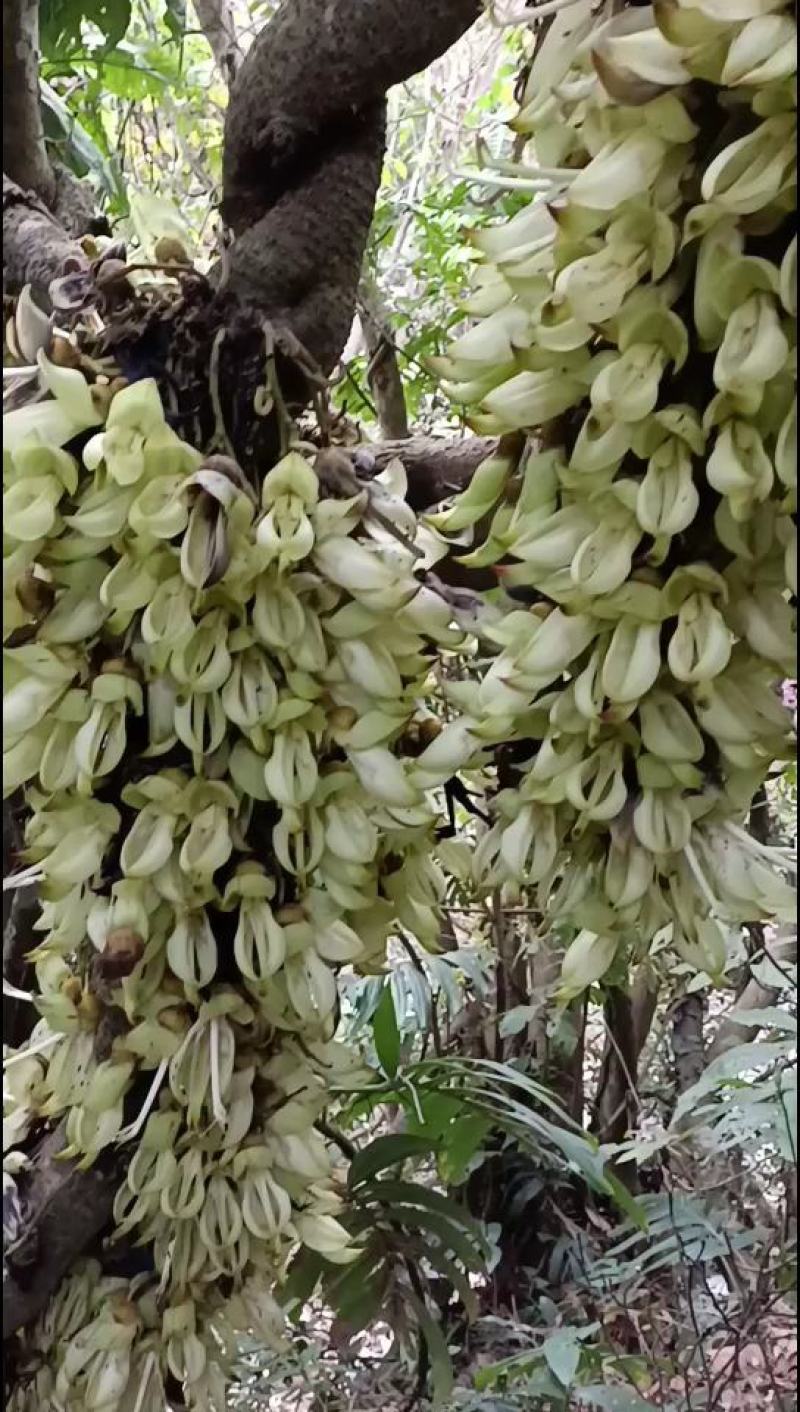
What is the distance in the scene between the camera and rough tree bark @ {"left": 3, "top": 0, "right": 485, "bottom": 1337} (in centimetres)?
51

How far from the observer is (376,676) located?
0.48 metres

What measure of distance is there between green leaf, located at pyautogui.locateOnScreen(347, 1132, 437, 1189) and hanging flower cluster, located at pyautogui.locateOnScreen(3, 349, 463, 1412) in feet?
0.85

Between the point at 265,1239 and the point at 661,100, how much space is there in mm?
500

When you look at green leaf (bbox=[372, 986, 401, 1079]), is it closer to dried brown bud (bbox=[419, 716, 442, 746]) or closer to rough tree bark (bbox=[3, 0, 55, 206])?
dried brown bud (bbox=[419, 716, 442, 746])

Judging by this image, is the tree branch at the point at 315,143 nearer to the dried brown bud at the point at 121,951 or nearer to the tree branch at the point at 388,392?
the dried brown bud at the point at 121,951

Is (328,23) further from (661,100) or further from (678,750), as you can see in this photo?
(678,750)

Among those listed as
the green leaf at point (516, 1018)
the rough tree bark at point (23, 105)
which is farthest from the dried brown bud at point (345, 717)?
the green leaf at point (516, 1018)

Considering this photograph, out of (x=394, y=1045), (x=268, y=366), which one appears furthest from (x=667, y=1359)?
(x=268, y=366)

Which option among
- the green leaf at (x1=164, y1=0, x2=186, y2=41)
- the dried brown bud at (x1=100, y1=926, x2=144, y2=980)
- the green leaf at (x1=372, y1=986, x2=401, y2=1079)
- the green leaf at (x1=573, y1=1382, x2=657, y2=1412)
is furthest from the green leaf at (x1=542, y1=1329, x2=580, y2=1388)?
the green leaf at (x1=164, y1=0, x2=186, y2=41)

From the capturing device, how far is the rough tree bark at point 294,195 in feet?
1.66

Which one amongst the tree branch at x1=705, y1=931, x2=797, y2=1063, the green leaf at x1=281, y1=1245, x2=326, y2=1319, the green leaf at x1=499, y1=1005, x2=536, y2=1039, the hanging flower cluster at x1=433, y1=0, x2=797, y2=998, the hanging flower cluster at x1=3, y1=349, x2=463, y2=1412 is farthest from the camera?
the tree branch at x1=705, y1=931, x2=797, y2=1063

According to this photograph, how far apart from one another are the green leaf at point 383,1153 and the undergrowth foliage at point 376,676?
0.22 m

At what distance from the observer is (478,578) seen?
56 cm

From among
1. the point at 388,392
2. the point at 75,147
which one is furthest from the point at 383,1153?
the point at 75,147
